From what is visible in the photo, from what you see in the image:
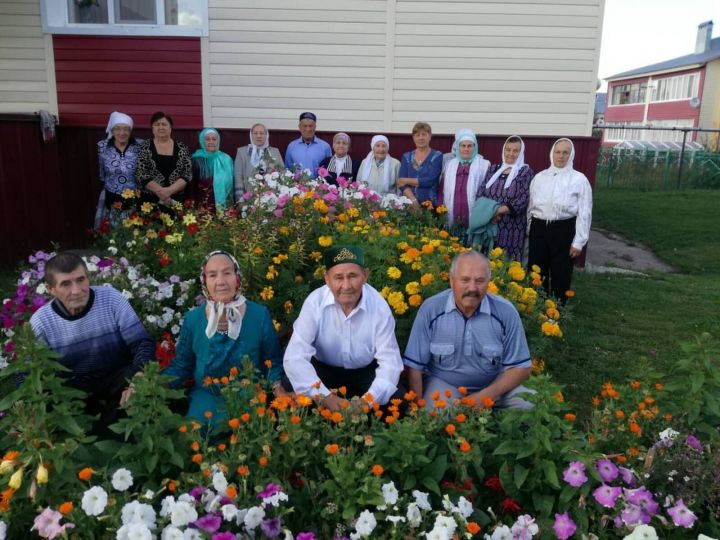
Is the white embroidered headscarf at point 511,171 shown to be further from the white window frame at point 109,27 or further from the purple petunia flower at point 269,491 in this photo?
the purple petunia flower at point 269,491

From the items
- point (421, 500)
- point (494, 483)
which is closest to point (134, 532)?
point (421, 500)

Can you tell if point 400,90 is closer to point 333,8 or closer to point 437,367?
point 333,8

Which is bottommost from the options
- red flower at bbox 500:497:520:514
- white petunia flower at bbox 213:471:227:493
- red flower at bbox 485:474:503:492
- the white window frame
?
red flower at bbox 500:497:520:514

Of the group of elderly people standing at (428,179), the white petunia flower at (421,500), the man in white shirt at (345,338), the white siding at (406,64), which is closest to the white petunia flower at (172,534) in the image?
the white petunia flower at (421,500)

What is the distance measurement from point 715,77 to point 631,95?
12.5m

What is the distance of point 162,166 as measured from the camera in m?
5.75

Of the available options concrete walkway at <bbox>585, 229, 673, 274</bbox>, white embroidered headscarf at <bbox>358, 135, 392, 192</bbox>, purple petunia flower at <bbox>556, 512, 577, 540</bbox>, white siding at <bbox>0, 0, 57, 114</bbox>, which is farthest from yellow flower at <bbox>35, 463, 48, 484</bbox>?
concrete walkway at <bbox>585, 229, 673, 274</bbox>

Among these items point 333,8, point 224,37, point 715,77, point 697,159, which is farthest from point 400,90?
point 715,77

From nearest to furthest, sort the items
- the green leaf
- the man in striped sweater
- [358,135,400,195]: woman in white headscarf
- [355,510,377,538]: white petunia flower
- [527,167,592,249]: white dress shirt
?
[355,510,377,538]: white petunia flower < the green leaf < the man in striped sweater < [527,167,592,249]: white dress shirt < [358,135,400,195]: woman in white headscarf

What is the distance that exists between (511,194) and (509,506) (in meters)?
3.70

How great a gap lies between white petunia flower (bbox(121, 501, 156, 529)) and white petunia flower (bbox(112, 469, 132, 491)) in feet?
0.27

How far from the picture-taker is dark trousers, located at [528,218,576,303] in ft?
17.1

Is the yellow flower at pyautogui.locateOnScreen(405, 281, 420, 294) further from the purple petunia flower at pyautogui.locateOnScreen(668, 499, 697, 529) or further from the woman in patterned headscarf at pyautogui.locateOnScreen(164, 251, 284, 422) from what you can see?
the purple petunia flower at pyautogui.locateOnScreen(668, 499, 697, 529)

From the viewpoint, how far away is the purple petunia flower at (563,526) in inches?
71.4
